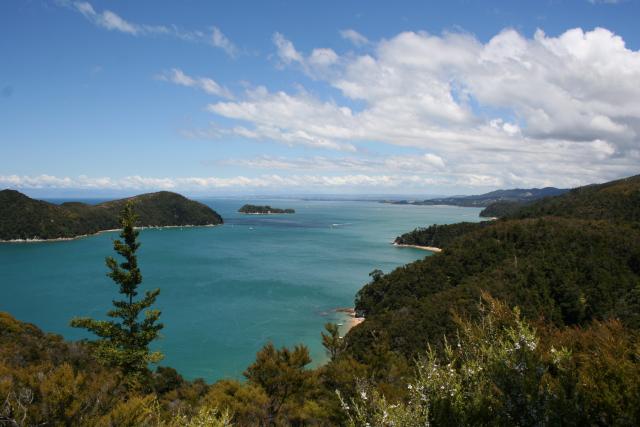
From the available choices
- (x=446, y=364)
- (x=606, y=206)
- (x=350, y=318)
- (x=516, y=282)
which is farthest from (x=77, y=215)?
(x=446, y=364)

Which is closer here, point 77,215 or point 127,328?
point 127,328

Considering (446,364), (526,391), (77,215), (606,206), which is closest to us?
(526,391)

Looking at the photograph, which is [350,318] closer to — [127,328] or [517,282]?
[517,282]

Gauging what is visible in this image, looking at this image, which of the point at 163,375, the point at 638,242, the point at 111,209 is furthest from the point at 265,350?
the point at 111,209

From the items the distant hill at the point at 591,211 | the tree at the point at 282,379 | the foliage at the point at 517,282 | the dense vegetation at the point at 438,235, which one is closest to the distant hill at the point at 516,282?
the foliage at the point at 517,282

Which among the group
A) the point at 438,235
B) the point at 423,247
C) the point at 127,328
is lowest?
the point at 423,247

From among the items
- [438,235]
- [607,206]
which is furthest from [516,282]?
[438,235]

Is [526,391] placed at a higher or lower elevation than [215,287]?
higher

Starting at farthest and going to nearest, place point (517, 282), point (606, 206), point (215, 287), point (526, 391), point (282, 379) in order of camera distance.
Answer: point (606, 206) → point (215, 287) → point (517, 282) → point (282, 379) → point (526, 391)

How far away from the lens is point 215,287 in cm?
5722

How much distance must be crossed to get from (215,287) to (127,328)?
134 ft

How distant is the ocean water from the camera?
36.8 metres

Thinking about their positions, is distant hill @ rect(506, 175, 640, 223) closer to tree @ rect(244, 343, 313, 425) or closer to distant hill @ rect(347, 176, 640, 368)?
distant hill @ rect(347, 176, 640, 368)

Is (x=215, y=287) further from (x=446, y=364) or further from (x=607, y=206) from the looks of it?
(x=607, y=206)
